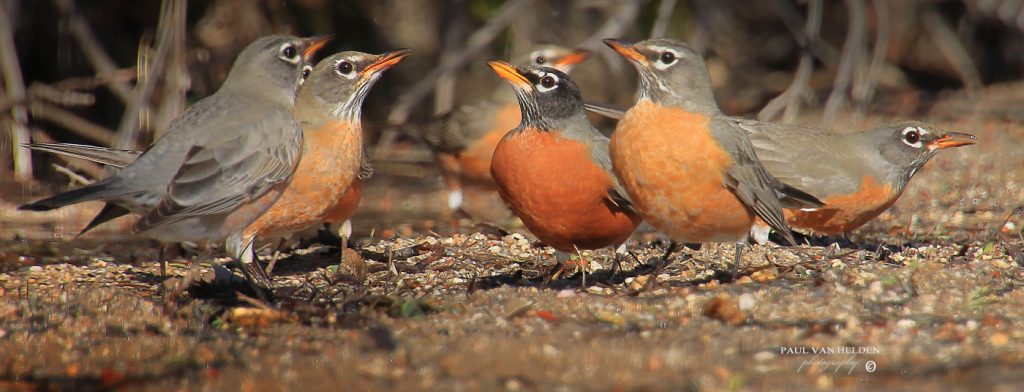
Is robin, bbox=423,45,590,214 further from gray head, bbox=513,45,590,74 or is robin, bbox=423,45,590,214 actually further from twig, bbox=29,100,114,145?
twig, bbox=29,100,114,145

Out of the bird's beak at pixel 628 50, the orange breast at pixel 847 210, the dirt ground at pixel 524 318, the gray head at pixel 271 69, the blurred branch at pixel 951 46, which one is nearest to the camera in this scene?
the dirt ground at pixel 524 318

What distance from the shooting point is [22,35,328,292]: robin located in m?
5.71

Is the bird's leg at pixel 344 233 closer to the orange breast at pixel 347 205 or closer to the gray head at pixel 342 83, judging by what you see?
the orange breast at pixel 347 205

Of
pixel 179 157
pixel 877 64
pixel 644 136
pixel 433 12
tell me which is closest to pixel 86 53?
pixel 433 12

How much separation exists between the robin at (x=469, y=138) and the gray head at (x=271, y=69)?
2.33m

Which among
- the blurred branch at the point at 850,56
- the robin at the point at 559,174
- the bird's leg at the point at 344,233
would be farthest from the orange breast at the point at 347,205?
the blurred branch at the point at 850,56

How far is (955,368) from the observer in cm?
409

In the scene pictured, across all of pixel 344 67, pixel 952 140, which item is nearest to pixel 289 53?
pixel 344 67

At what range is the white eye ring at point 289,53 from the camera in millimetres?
6566

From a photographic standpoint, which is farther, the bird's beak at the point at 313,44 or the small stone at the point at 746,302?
the bird's beak at the point at 313,44

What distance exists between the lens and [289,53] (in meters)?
6.60

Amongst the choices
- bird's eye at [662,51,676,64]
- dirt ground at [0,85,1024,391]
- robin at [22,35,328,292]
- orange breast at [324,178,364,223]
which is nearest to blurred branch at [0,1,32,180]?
dirt ground at [0,85,1024,391]

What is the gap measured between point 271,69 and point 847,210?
3.74 m

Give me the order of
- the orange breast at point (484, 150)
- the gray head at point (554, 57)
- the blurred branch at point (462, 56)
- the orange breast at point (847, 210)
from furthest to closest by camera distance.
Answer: the blurred branch at point (462, 56) → the gray head at point (554, 57) → the orange breast at point (484, 150) → the orange breast at point (847, 210)
